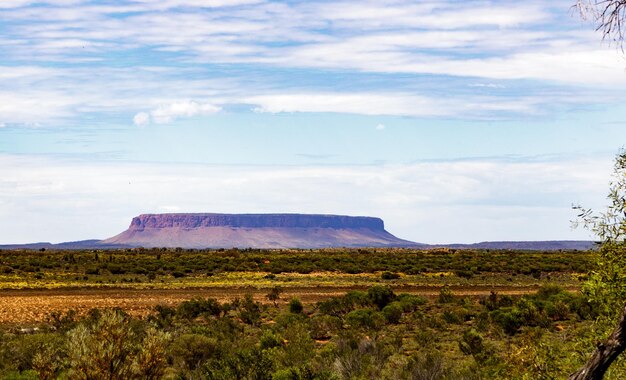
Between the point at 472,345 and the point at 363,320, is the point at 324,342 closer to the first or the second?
the point at 363,320

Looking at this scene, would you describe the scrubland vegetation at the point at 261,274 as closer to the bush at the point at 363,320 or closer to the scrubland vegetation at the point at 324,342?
the scrubland vegetation at the point at 324,342

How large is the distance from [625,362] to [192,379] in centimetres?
1078

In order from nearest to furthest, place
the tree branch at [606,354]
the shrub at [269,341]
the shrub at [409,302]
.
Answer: the tree branch at [606,354] < the shrub at [269,341] < the shrub at [409,302]

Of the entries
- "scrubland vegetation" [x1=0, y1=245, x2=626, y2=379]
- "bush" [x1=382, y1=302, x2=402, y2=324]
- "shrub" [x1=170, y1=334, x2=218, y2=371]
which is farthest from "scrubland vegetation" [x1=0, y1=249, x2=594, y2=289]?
"shrub" [x1=170, y1=334, x2=218, y2=371]

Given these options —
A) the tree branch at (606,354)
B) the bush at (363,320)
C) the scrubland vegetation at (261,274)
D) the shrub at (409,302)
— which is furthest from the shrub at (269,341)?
the scrubland vegetation at (261,274)

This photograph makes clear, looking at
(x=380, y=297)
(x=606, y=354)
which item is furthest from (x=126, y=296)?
(x=606, y=354)

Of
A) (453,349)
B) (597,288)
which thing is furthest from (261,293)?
(597,288)

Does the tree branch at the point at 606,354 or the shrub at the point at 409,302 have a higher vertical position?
the tree branch at the point at 606,354

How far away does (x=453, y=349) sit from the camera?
27.0m

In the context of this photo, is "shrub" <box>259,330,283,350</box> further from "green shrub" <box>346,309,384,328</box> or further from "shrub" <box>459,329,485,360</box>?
"green shrub" <box>346,309,384,328</box>

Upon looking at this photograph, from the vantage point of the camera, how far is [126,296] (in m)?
49.2

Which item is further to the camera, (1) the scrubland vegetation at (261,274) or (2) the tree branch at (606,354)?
(1) the scrubland vegetation at (261,274)

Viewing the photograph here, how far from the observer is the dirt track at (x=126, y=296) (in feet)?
132

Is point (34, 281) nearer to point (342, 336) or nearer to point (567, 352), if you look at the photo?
point (342, 336)
